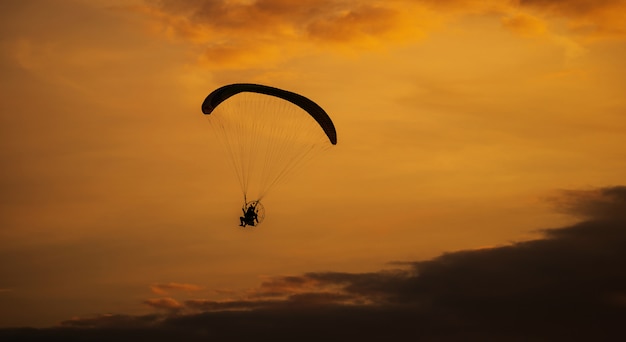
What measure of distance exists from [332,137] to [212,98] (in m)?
9.33

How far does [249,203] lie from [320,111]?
8.60 metres

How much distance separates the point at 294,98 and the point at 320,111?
219cm

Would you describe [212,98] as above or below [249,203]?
above

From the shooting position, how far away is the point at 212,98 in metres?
66.9

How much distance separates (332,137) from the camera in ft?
226

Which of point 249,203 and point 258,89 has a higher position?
point 258,89

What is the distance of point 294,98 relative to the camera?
224 ft

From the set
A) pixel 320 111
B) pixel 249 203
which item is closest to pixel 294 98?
pixel 320 111

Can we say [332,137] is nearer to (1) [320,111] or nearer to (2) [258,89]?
(1) [320,111]

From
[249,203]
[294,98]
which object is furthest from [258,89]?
[249,203]

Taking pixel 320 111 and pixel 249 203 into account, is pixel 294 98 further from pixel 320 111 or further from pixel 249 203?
pixel 249 203

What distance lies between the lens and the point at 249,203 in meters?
68.7

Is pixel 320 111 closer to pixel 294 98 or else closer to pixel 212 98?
pixel 294 98

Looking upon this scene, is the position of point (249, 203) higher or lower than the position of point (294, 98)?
lower
